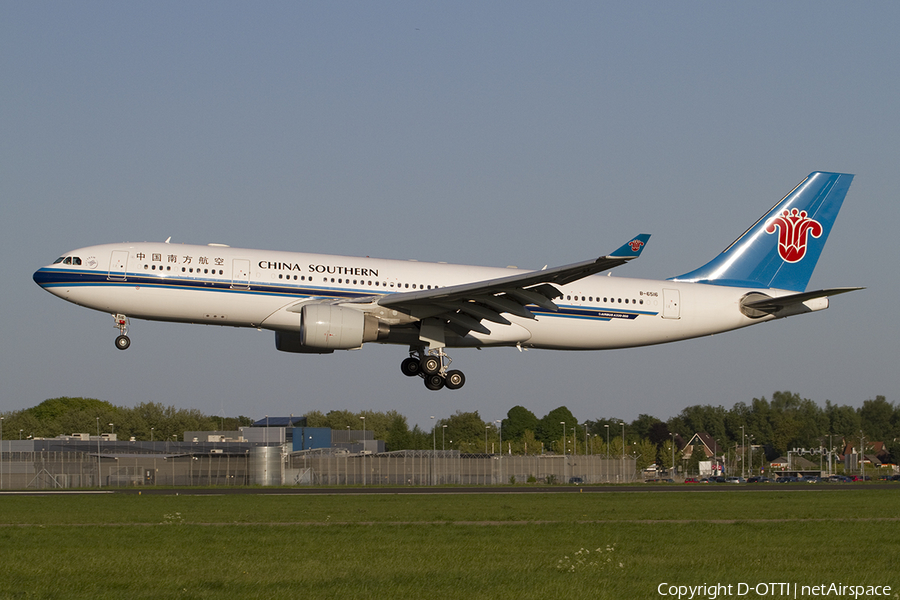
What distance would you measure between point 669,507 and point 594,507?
2.74 metres

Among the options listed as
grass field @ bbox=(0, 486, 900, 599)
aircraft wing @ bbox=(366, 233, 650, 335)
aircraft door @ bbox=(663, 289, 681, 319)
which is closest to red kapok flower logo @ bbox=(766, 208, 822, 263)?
aircraft door @ bbox=(663, 289, 681, 319)

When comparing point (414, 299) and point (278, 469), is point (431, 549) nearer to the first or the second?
point (414, 299)

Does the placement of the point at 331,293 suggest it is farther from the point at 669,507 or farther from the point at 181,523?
the point at 669,507

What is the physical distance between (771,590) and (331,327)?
1966 centimetres

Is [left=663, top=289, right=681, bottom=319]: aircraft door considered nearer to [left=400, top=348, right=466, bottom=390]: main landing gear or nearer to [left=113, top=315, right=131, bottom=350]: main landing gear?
[left=400, top=348, right=466, bottom=390]: main landing gear

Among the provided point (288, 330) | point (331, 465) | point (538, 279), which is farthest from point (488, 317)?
point (331, 465)

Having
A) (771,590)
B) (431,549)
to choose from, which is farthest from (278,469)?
(771,590)

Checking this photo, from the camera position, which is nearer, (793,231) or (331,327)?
(331,327)

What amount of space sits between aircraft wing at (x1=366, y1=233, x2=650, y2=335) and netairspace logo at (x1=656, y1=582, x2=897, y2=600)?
1440 cm

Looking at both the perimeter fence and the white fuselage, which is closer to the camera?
the white fuselage

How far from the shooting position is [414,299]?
33562 millimetres

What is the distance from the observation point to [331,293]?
35.1 meters

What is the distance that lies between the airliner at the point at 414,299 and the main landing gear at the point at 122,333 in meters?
0.05

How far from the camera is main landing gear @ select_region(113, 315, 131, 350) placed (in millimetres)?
34906
